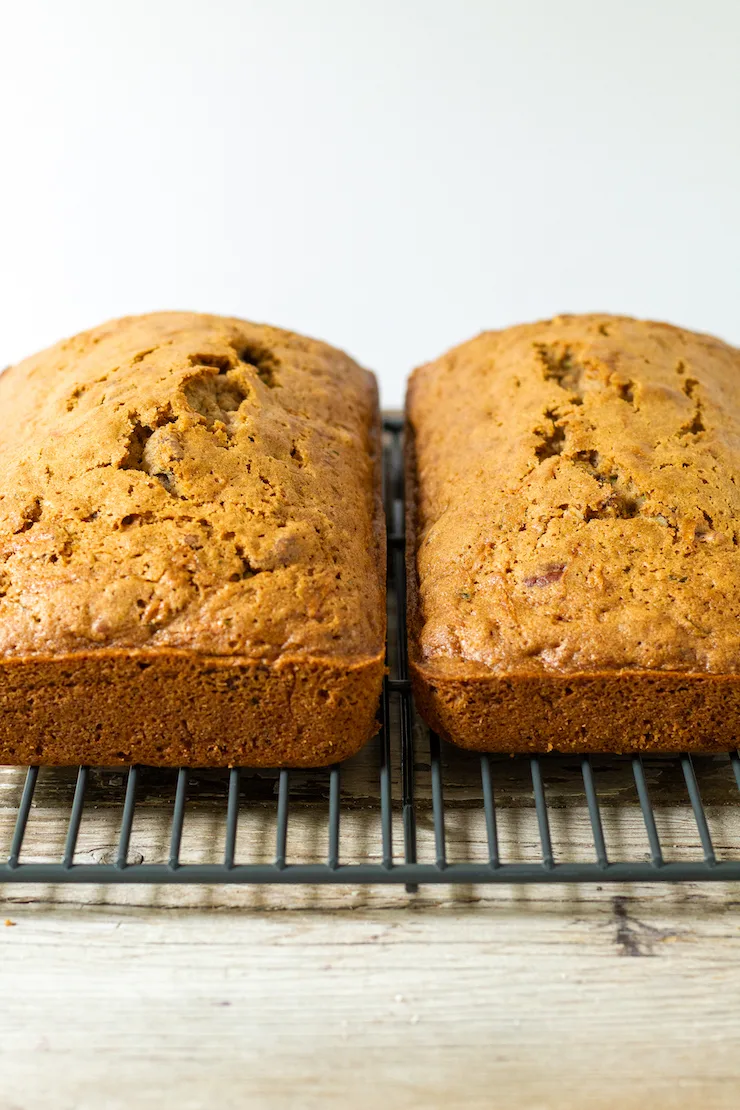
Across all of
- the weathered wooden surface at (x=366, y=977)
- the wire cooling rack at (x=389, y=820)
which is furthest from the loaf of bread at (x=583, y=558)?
the weathered wooden surface at (x=366, y=977)

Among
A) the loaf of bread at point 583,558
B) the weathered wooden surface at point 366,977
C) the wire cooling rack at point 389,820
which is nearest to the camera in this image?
the weathered wooden surface at point 366,977

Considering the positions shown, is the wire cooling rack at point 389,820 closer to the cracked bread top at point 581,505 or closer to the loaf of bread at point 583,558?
the loaf of bread at point 583,558

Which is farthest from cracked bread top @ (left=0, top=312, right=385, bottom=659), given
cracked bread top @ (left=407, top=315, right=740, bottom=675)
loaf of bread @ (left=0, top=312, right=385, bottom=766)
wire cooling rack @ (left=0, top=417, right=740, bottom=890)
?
wire cooling rack @ (left=0, top=417, right=740, bottom=890)

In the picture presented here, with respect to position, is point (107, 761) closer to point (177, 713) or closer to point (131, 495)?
point (177, 713)

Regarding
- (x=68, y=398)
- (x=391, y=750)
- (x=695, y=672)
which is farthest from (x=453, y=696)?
(x=68, y=398)

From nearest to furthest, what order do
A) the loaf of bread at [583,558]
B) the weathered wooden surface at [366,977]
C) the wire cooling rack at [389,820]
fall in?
the weathered wooden surface at [366,977], the wire cooling rack at [389,820], the loaf of bread at [583,558]

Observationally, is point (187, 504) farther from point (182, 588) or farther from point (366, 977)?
point (366, 977)

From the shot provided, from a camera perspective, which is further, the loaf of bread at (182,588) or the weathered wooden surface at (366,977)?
the loaf of bread at (182,588)
